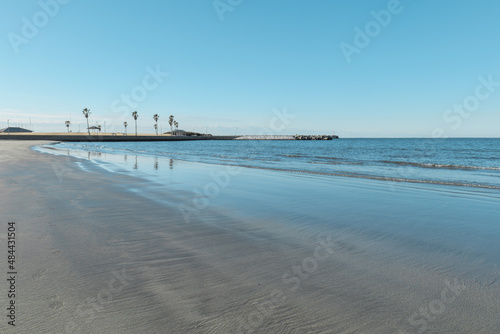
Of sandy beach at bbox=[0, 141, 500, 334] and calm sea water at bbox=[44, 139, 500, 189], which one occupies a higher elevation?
sandy beach at bbox=[0, 141, 500, 334]

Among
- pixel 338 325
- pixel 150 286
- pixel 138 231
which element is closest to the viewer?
pixel 338 325

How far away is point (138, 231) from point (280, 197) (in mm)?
5385

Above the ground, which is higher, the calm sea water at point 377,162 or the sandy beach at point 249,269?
the sandy beach at point 249,269

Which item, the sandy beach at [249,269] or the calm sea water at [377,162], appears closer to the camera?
the sandy beach at [249,269]

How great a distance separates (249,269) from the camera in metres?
4.06

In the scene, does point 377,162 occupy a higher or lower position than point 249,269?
lower

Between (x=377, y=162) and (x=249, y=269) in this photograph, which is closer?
(x=249, y=269)

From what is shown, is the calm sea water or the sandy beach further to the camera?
the calm sea water

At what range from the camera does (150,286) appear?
3.49 metres

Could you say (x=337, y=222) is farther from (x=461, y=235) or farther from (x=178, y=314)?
(x=178, y=314)

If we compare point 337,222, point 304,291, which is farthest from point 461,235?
point 304,291

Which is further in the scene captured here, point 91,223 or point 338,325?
point 91,223

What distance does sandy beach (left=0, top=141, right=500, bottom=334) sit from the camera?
9.53ft

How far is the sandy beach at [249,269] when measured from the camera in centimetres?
290
